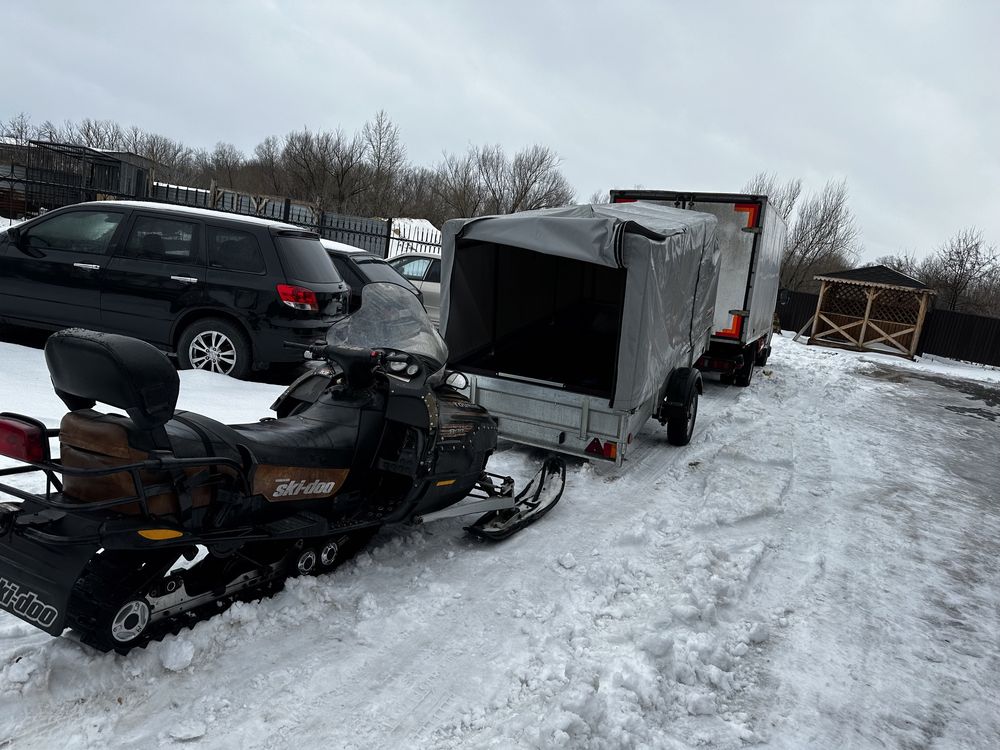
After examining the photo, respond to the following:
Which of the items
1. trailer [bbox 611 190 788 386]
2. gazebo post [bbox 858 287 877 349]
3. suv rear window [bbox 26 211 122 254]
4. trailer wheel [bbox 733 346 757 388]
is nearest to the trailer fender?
trailer [bbox 611 190 788 386]

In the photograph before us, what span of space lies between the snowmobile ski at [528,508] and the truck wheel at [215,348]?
3626 millimetres

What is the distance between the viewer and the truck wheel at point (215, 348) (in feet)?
24.5

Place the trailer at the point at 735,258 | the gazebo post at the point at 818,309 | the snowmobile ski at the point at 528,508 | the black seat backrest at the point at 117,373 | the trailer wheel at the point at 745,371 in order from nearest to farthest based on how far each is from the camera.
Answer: the black seat backrest at the point at 117,373
the snowmobile ski at the point at 528,508
the trailer at the point at 735,258
the trailer wheel at the point at 745,371
the gazebo post at the point at 818,309

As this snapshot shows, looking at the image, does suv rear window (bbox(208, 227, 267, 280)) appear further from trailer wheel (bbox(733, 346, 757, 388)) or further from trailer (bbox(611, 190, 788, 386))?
trailer wheel (bbox(733, 346, 757, 388))

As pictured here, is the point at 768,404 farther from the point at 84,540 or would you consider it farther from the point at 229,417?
the point at 84,540

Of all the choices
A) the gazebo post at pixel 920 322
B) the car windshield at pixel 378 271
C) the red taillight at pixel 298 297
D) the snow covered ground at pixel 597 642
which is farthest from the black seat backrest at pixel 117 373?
the gazebo post at pixel 920 322

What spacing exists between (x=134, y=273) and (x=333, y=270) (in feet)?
7.03

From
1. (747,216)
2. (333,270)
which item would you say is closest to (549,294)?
(333,270)

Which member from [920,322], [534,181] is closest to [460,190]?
[534,181]

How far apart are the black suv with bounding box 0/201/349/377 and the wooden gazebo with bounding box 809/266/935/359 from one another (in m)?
21.5

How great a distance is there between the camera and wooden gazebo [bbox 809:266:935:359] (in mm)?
23359

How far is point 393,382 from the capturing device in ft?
12.9

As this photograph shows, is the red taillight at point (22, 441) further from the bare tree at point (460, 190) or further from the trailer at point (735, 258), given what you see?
the bare tree at point (460, 190)

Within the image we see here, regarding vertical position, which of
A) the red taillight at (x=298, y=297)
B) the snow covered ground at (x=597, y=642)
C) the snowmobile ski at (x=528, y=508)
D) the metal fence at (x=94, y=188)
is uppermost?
the metal fence at (x=94, y=188)
